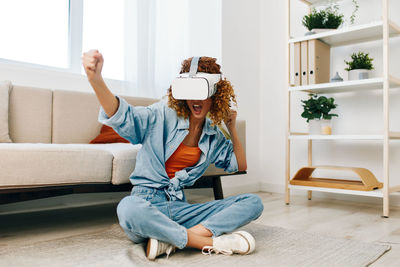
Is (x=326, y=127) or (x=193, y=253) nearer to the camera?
(x=193, y=253)

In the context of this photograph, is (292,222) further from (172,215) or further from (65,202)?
(65,202)

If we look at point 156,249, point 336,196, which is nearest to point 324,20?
point 336,196

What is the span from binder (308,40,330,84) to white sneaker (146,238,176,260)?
5.14 feet

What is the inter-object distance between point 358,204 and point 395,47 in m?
1.02

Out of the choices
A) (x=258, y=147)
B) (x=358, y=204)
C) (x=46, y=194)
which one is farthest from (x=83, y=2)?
(x=358, y=204)

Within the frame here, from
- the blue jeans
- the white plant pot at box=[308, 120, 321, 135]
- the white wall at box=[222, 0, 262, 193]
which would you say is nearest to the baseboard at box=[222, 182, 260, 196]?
the white wall at box=[222, 0, 262, 193]

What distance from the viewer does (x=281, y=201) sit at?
2.43 m

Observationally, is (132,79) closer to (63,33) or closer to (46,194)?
(63,33)

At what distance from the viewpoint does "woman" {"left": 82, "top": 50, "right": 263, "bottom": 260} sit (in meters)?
1.15

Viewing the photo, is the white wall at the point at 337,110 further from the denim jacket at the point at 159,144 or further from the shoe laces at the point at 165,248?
the shoe laces at the point at 165,248

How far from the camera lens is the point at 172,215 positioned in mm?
1312

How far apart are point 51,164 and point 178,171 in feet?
1.54

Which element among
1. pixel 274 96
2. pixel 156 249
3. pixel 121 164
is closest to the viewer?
pixel 156 249

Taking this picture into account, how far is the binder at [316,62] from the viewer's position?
7.54 feet
